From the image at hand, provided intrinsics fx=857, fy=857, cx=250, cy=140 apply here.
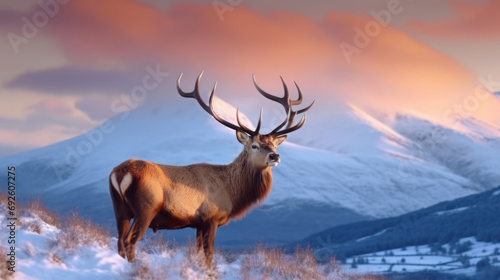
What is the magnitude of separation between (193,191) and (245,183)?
171cm

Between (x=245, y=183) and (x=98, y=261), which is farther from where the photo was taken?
(x=245, y=183)

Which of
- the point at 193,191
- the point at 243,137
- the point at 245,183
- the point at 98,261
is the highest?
the point at 243,137

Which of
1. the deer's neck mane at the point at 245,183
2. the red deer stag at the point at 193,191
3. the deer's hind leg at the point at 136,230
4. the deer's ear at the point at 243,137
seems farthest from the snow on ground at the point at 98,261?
the deer's ear at the point at 243,137

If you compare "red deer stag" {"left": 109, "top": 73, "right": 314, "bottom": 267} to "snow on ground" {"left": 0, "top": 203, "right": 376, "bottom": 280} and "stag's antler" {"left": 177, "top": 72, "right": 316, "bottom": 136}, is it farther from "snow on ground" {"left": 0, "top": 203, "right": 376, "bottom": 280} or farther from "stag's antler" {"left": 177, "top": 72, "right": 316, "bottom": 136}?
"snow on ground" {"left": 0, "top": 203, "right": 376, "bottom": 280}

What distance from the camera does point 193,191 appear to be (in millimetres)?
18188

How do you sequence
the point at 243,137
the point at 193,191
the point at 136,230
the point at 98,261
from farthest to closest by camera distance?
the point at 243,137
the point at 193,191
the point at 136,230
the point at 98,261

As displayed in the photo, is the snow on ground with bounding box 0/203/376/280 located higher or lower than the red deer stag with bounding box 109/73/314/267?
lower

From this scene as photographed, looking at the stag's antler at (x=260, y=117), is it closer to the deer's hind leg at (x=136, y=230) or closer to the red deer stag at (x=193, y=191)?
the red deer stag at (x=193, y=191)

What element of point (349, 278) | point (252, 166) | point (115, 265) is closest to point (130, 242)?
point (115, 265)

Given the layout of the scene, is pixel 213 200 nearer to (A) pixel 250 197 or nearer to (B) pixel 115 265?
(A) pixel 250 197

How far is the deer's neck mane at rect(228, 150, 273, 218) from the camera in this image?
19369mm

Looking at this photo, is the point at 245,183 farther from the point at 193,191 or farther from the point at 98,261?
the point at 98,261

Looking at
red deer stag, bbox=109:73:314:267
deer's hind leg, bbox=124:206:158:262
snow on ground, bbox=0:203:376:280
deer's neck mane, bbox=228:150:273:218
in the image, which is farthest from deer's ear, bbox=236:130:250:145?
deer's hind leg, bbox=124:206:158:262

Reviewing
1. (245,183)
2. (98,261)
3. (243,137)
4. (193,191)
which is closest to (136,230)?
(98,261)
